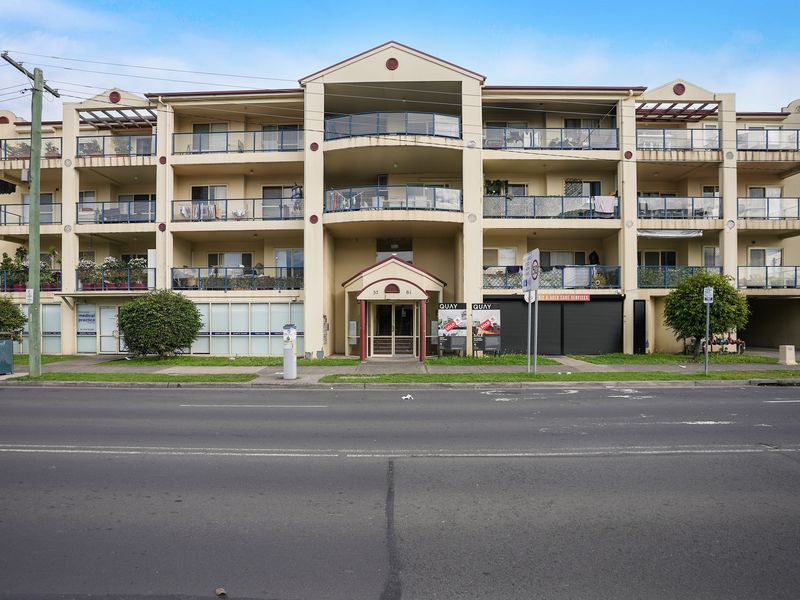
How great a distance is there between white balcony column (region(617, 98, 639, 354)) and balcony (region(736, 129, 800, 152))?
18.2 feet

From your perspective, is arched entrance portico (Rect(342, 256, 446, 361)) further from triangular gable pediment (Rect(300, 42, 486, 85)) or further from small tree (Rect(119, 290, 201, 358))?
triangular gable pediment (Rect(300, 42, 486, 85))

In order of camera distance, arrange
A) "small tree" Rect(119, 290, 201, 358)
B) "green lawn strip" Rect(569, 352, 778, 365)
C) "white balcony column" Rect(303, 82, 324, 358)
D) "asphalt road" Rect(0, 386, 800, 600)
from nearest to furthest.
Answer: "asphalt road" Rect(0, 386, 800, 600), "green lawn strip" Rect(569, 352, 778, 365), "small tree" Rect(119, 290, 201, 358), "white balcony column" Rect(303, 82, 324, 358)

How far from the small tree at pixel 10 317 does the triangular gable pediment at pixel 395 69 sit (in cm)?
1605

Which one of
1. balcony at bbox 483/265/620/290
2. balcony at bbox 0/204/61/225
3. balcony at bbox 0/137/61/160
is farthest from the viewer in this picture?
balcony at bbox 0/137/61/160

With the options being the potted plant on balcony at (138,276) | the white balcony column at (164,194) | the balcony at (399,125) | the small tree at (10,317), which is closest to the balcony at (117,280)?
the potted plant on balcony at (138,276)

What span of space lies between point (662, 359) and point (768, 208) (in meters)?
10.0

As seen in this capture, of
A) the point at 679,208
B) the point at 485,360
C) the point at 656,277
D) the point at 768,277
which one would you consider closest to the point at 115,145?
the point at 485,360

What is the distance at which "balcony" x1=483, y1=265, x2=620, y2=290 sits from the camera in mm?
22609

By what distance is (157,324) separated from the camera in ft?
65.6

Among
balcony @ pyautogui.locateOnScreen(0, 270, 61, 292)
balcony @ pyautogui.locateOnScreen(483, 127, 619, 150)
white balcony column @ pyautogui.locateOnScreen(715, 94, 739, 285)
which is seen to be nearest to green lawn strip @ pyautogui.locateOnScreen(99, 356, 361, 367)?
balcony @ pyautogui.locateOnScreen(0, 270, 61, 292)

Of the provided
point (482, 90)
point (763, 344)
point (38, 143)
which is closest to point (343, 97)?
point (482, 90)

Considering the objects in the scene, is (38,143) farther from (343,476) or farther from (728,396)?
(728,396)

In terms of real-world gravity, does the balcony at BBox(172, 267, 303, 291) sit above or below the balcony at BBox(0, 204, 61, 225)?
below

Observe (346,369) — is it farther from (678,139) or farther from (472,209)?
(678,139)
